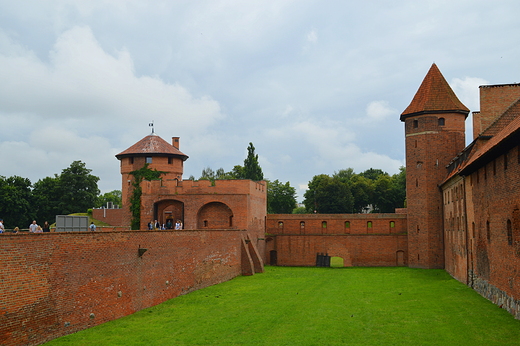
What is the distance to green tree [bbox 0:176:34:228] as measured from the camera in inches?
1796

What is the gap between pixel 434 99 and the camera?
36625mm

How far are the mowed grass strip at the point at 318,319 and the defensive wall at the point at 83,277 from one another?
0.54m

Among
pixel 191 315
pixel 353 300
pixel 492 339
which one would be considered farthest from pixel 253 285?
pixel 492 339

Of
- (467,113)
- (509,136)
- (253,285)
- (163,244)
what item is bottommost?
(253,285)

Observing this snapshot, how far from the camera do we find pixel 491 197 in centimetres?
1862

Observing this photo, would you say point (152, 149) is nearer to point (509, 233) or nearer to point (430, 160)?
point (430, 160)

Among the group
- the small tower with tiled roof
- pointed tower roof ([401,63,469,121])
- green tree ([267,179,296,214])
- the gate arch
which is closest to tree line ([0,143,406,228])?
green tree ([267,179,296,214])

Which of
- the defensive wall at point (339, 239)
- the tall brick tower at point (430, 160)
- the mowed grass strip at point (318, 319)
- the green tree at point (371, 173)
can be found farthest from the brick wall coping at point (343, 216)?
the green tree at point (371, 173)

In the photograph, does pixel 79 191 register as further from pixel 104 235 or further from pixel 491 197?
pixel 491 197

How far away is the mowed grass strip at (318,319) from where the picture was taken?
13953mm

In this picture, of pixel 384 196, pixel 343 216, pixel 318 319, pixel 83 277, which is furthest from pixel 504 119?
pixel 384 196

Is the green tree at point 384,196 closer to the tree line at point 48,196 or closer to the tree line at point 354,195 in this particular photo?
the tree line at point 354,195

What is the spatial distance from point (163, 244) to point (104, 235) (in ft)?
15.5

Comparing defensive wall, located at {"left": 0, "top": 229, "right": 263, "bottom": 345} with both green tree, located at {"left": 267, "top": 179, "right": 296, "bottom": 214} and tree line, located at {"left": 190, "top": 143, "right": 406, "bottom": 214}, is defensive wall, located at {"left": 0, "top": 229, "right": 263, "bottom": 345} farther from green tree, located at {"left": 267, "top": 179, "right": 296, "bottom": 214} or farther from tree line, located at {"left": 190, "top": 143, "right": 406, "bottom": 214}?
green tree, located at {"left": 267, "top": 179, "right": 296, "bottom": 214}
